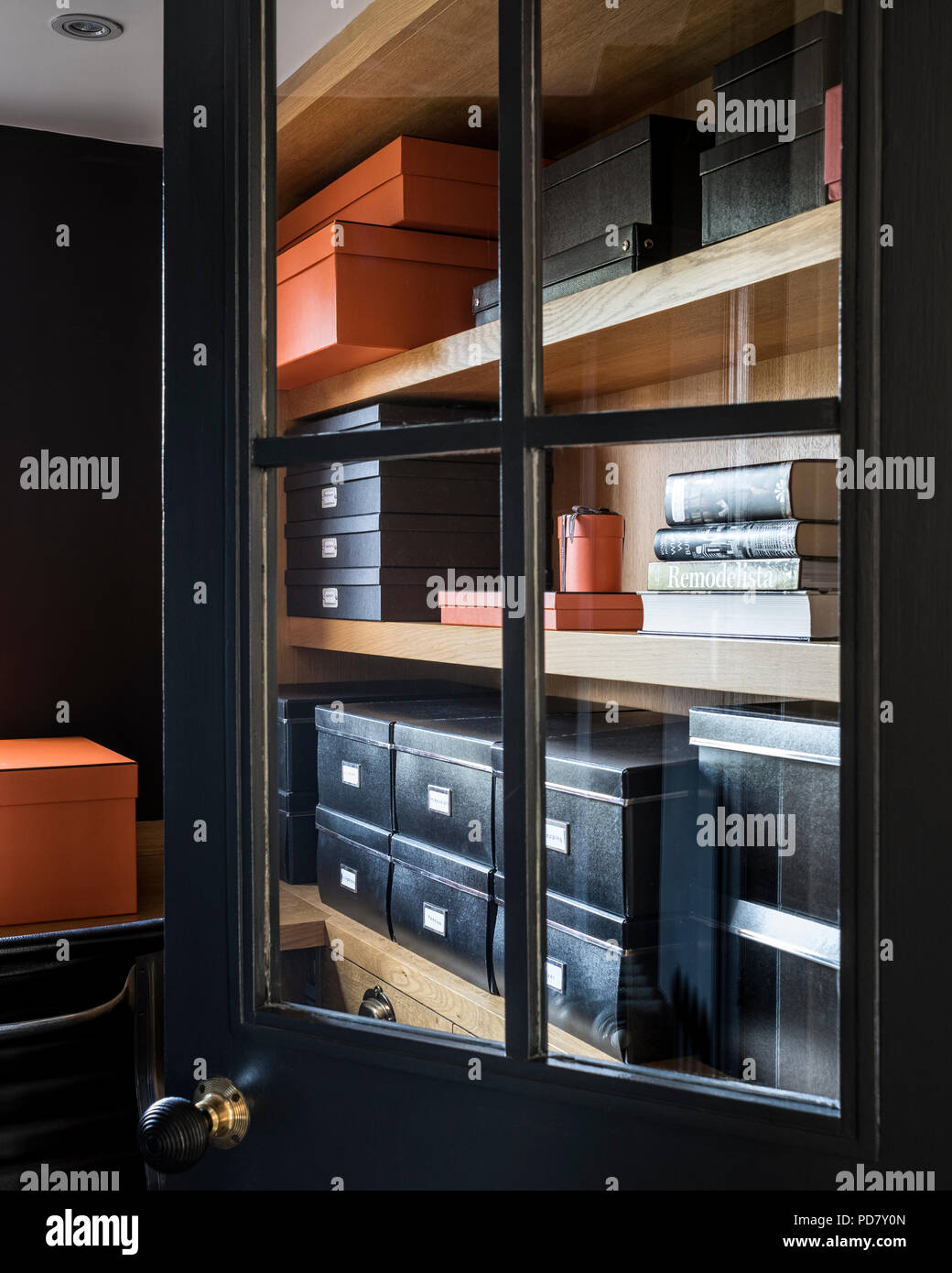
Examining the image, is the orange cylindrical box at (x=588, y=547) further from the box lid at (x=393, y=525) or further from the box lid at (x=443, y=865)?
the box lid at (x=443, y=865)

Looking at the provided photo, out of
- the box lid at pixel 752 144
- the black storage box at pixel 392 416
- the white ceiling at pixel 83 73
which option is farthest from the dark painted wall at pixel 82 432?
the box lid at pixel 752 144

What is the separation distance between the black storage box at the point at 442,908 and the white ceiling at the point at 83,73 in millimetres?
1519

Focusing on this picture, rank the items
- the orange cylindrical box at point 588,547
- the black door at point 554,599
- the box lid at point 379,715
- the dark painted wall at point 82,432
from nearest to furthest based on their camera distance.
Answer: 1. the black door at point 554,599
2. the orange cylindrical box at point 588,547
3. the box lid at point 379,715
4. the dark painted wall at point 82,432

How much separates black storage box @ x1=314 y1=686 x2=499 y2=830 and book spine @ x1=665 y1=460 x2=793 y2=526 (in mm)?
284

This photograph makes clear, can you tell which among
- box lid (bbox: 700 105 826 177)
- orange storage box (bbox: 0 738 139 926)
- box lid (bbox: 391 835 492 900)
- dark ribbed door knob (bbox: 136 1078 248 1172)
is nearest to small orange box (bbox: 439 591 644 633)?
box lid (bbox: 391 835 492 900)

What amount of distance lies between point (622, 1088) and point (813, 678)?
1.11 feet

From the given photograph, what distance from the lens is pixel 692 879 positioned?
0.89m

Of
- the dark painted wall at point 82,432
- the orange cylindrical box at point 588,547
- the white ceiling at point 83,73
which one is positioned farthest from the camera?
the dark painted wall at point 82,432

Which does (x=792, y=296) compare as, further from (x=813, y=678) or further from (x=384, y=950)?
(x=384, y=950)

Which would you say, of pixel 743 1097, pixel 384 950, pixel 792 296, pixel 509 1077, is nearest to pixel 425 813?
pixel 384 950

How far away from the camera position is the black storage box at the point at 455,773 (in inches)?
36.1

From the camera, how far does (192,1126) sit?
960 millimetres

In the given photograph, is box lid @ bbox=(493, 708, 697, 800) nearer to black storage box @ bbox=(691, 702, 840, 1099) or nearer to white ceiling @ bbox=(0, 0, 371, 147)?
black storage box @ bbox=(691, 702, 840, 1099)

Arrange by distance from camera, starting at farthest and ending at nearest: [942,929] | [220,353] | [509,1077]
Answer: [220,353] → [509,1077] → [942,929]
